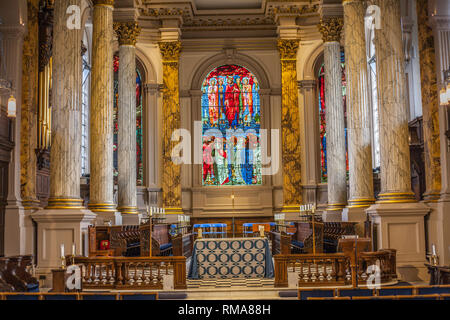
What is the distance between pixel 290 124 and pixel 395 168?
1040 centimetres

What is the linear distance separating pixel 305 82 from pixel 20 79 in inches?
489

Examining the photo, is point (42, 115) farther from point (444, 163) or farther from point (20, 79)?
point (444, 163)

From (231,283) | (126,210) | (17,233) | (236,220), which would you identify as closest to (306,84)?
(236,220)

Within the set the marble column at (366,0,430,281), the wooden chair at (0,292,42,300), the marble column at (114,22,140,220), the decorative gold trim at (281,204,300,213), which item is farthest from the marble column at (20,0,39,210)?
the decorative gold trim at (281,204,300,213)

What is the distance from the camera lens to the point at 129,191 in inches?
733

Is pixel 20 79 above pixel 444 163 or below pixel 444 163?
above

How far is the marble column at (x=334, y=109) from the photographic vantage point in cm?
1827

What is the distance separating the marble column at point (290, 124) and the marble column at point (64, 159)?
10.9 meters

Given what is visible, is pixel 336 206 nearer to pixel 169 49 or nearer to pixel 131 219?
pixel 131 219

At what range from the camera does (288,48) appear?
73.9 ft

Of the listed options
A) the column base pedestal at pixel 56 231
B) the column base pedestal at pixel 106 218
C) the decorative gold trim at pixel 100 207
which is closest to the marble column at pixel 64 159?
the column base pedestal at pixel 56 231

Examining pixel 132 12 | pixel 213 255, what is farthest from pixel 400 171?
pixel 132 12

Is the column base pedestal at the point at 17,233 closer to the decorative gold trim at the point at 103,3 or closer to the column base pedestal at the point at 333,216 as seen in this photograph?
the decorative gold trim at the point at 103,3

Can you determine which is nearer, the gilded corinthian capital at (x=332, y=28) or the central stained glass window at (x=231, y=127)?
the gilded corinthian capital at (x=332, y=28)
